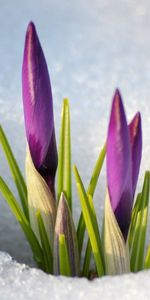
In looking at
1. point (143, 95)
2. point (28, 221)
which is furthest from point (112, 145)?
point (143, 95)

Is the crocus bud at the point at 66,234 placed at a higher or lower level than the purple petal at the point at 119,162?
lower

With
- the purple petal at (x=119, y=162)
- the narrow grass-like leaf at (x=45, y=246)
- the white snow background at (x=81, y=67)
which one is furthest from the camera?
the white snow background at (x=81, y=67)

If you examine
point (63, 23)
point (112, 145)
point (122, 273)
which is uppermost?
point (63, 23)

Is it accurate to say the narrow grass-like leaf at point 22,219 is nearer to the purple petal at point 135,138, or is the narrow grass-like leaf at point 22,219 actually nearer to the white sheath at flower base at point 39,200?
the white sheath at flower base at point 39,200

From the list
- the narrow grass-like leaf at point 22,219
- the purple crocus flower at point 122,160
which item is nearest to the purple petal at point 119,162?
the purple crocus flower at point 122,160

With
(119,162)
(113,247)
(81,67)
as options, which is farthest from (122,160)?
(81,67)

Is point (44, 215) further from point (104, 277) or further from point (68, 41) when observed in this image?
point (68, 41)

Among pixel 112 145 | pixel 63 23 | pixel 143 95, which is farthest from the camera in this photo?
pixel 63 23
